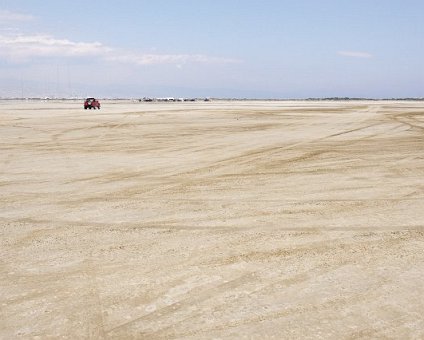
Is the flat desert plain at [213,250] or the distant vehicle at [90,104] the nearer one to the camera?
the flat desert plain at [213,250]

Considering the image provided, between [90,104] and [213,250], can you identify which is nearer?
[213,250]

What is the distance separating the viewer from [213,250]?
5.23 m

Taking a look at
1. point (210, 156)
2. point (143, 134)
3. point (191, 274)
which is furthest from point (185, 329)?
point (143, 134)

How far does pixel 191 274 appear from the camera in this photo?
14.9ft

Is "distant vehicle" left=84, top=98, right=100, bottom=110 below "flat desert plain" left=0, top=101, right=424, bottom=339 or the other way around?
the other way around

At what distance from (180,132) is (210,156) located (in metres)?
7.89

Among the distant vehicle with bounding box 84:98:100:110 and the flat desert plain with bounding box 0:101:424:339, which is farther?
the distant vehicle with bounding box 84:98:100:110

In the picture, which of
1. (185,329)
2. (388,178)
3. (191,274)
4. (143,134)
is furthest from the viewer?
(143,134)

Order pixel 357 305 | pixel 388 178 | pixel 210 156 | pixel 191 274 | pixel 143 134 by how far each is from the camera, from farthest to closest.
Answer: pixel 143 134, pixel 210 156, pixel 388 178, pixel 191 274, pixel 357 305

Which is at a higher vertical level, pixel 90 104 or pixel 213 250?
pixel 90 104

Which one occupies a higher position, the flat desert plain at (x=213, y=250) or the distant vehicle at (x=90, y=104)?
the distant vehicle at (x=90, y=104)

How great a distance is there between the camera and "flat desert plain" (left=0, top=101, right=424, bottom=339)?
360 cm

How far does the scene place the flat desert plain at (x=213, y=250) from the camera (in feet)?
11.8

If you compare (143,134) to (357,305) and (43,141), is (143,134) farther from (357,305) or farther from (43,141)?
(357,305)
